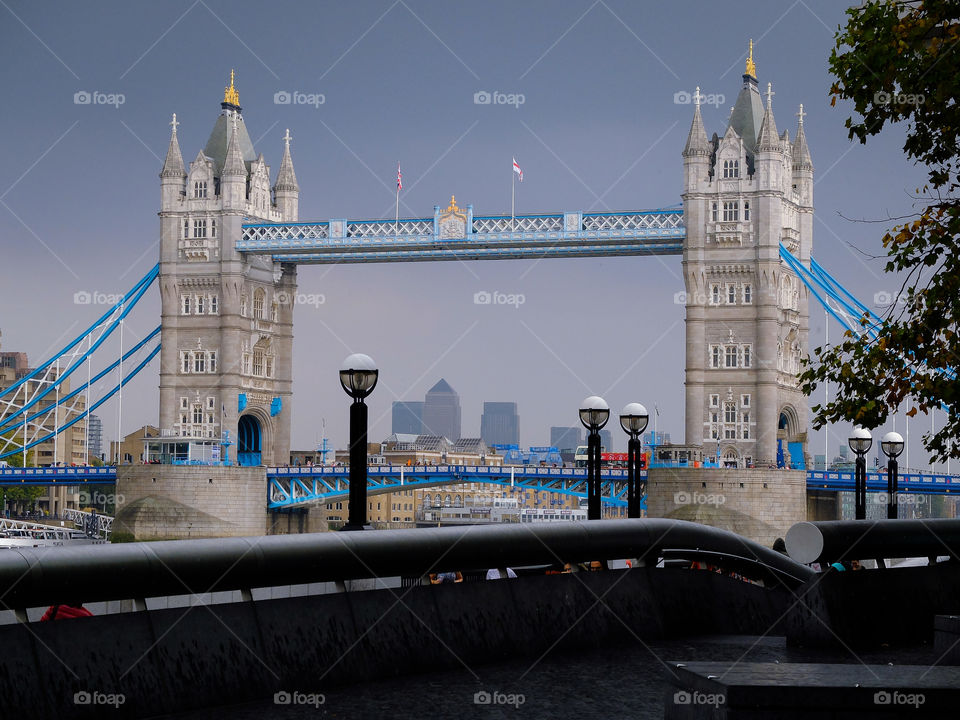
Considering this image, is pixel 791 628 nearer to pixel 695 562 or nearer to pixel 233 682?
pixel 695 562

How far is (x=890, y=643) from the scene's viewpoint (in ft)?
30.5

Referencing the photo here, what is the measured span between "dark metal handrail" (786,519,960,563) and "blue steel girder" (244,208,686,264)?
50.7m

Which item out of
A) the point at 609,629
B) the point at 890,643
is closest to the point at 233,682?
the point at 609,629

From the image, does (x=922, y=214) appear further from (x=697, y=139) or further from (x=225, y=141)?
(x=225, y=141)

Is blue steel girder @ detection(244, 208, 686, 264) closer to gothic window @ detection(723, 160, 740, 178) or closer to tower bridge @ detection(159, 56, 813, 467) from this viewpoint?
tower bridge @ detection(159, 56, 813, 467)

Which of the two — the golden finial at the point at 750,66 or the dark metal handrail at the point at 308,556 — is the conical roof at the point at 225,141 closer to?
the golden finial at the point at 750,66

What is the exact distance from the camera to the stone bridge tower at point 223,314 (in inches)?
2707

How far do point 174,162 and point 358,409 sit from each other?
207ft

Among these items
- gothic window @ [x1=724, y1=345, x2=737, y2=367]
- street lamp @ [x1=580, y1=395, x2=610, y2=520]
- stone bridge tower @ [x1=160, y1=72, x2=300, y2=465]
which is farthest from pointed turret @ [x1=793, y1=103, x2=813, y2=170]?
street lamp @ [x1=580, y1=395, x2=610, y2=520]

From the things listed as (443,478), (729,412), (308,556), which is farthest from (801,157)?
(308,556)

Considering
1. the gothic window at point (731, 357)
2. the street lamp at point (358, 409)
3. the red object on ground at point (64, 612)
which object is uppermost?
the gothic window at point (731, 357)

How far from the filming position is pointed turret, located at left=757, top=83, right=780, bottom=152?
2384 inches

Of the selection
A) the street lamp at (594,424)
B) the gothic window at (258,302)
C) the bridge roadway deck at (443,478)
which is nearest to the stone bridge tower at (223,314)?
the gothic window at (258,302)

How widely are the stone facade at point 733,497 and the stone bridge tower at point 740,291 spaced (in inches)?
117
